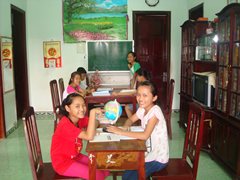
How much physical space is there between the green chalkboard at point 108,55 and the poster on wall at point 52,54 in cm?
65

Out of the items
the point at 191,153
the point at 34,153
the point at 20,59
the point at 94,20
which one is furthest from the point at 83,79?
the point at 191,153

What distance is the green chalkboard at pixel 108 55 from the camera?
19.3 feet

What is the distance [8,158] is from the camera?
3.58 m

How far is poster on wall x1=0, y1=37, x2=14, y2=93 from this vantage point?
446cm

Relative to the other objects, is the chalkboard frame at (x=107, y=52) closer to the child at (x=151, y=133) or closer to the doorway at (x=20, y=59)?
the doorway at (x=20, y=59)

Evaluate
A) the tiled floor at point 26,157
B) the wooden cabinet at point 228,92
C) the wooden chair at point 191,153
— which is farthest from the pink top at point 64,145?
the wooden cabinet at point 228,92

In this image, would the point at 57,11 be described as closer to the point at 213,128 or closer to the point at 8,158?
the point at 8,158

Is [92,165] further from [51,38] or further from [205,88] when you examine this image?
[51,38]

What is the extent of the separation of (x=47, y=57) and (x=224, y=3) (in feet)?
11.8

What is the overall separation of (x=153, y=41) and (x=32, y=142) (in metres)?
4.51

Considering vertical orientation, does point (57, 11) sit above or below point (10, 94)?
above

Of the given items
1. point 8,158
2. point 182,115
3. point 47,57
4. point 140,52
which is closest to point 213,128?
point 182,115

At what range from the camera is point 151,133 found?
2018 mm

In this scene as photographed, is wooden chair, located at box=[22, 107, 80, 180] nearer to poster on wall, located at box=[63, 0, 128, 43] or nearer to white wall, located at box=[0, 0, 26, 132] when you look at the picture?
white wall, located at box=[0, 0, 26, 132]
